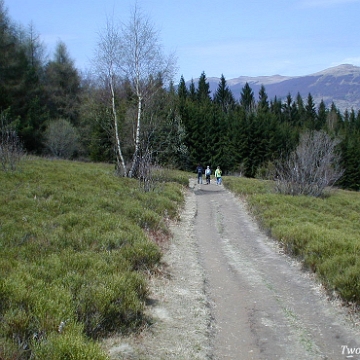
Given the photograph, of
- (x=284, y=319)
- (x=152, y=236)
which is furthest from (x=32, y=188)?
(x=284, y=319)

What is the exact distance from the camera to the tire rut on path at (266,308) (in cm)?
569

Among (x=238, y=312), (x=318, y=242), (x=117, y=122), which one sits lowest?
(x=238, y=312)

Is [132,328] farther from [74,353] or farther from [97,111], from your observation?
[97,111]

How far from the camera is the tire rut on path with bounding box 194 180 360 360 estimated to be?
18.7 ft

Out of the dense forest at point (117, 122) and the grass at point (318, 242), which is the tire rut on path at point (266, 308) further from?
the dense forest at point (117, 122)

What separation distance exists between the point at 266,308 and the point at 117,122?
29.8m

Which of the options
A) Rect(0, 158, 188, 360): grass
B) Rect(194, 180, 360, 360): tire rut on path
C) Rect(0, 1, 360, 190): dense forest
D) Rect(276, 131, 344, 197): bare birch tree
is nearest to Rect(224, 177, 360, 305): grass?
Rect(194, 180, 360, 360): tire rut on path

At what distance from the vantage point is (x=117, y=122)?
35188mm

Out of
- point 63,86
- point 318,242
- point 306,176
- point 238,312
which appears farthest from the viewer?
point 63,86

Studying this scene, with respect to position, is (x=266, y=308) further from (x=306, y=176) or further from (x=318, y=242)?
(x=306, y=176)

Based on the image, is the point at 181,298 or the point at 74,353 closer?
→ the point at 74,353

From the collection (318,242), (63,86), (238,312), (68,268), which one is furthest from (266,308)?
(63,86)

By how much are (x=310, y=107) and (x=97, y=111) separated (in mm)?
88602

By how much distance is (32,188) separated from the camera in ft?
44.2
